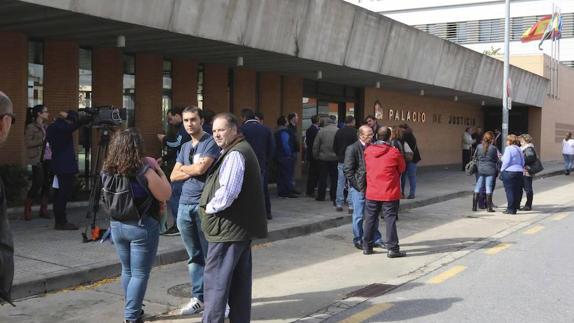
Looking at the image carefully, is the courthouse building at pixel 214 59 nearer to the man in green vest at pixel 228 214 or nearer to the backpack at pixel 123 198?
the backpack at pixel 123 198

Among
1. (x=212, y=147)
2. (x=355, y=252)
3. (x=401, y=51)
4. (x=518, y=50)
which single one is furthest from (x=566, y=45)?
(x=212, y=147)

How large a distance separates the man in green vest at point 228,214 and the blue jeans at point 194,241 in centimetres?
86

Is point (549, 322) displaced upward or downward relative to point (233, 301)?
downward

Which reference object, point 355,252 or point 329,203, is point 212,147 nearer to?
point 355,252

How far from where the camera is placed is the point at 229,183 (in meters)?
4.27

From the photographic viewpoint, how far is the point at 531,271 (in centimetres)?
726

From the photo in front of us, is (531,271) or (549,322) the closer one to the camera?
(549,322)

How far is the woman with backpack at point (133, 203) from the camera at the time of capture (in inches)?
182

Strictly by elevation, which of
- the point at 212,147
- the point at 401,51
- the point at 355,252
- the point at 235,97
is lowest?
the point at 355,252

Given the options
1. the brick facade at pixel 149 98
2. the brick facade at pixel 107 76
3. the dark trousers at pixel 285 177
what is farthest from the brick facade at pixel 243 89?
the brick facade at pixel 107 76

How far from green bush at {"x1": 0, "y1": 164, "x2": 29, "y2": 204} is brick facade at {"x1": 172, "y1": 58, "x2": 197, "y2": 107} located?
399 centimetres

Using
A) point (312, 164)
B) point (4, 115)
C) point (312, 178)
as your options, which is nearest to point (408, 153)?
point (312, 164)

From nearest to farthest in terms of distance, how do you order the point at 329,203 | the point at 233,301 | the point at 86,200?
the point at 233,301 < the point at 86,200 < the point at 329,203

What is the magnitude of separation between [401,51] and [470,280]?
10.8 m
